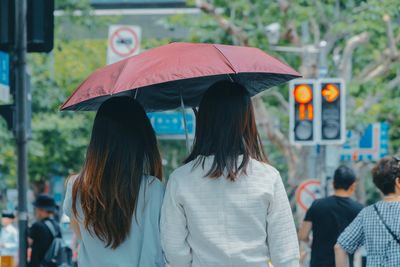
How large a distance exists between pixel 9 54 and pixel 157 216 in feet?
17.3

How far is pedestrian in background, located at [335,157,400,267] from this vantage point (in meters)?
6.07

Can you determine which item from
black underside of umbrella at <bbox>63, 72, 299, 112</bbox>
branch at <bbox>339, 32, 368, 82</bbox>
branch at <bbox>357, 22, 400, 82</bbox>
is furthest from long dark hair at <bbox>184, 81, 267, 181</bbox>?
branch at <bbox>339, 32, 368, 82</bbox>

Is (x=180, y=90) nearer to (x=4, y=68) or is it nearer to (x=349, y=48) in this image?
(x=4, y=68)

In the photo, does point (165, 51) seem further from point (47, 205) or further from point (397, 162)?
point (47, 205)

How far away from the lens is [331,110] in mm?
15570

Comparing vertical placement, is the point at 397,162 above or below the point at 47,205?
above

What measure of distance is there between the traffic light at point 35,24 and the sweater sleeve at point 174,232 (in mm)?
4652

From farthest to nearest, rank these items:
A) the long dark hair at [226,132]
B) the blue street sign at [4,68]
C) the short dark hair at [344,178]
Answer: the blue street sign at [4,68], the short dark hair at [344,178], the long dark hair at [226,132]

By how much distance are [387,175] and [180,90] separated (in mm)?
1277

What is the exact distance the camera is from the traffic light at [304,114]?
15.5 m

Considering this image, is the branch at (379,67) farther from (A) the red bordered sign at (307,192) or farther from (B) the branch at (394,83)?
(A) the red bordered sign at (307,192)

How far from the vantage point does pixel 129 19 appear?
4234 centimetres

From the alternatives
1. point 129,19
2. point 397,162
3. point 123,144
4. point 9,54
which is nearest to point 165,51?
point 123,144

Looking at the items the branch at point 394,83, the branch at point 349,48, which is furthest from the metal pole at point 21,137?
the branch at point 394,83
